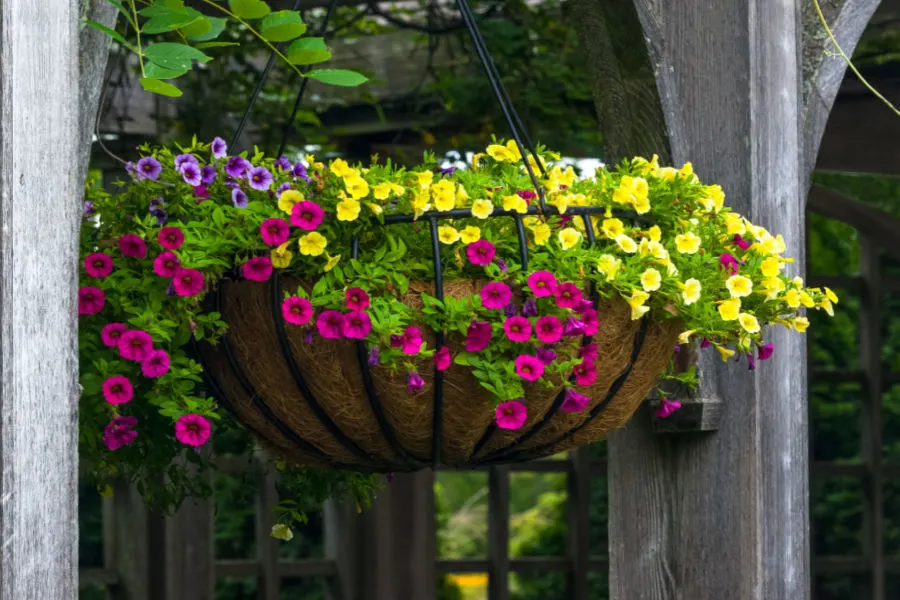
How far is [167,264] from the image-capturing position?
48.6 inches

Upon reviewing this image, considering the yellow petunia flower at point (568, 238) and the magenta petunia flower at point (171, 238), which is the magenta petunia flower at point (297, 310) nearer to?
the magenta petunia flower at point (171, 238)

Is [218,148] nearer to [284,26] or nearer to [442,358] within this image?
[284,26]

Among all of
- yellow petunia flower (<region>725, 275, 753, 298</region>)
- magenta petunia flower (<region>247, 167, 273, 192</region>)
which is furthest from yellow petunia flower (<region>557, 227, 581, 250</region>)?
magenta petunia flower (<region>247, 167, 273, 192</region>)

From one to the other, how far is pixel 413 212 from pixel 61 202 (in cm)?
34

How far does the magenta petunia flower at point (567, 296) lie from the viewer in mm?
1212

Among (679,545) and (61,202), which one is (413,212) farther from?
(679,545)

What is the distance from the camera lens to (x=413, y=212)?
4.14ft

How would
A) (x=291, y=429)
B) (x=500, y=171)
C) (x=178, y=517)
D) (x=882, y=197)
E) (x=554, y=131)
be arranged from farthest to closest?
1. (x=882, y=197)
2. (x=178, y=517)
3. (x=554, y=131)
4. (x=500, y=171)
5. (x=291, y=429)

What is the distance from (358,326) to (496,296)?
12 centimetres

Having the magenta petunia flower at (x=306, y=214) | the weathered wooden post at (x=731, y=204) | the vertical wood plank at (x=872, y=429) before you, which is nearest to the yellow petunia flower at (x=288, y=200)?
the magenta petunia flower at (x=306, y=214)

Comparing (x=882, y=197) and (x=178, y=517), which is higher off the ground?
(x=882, y=197)

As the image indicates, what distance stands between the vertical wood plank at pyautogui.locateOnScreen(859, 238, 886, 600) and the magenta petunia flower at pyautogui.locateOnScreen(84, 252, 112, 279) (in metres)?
4.34

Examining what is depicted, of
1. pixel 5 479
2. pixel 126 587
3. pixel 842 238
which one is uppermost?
pixel 842 238

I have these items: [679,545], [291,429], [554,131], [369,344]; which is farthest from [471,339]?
[554,131]
